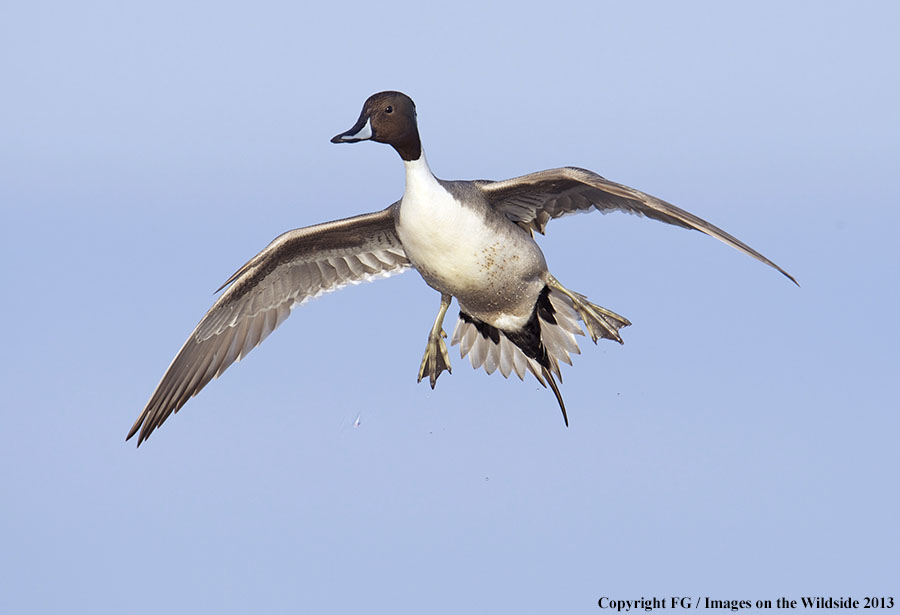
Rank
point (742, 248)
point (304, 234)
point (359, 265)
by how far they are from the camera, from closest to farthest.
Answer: point (742, 248) → point (304, 234) → point (359, 265)

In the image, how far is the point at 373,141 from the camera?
840 cm

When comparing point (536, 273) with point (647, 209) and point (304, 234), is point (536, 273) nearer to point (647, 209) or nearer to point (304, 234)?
point (647, 209)

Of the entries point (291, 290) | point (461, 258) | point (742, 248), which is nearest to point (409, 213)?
point (461, 258)

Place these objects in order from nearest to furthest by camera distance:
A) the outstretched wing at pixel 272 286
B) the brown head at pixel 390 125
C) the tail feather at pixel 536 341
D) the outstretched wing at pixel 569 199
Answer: the outstretched wing at pixel 569 199 < the brown head at pixel 390 125 < the outstretched wing at pixel 272 286 < the tail feather at pixel 536 341

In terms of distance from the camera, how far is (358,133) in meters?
8.23

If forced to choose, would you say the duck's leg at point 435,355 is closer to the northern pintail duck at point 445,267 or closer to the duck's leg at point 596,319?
the northern pintail duck at point 445,267

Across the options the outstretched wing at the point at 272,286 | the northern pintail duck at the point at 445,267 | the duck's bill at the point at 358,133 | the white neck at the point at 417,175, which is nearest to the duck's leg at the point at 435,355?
the northern pintail duck at the point at 445,267

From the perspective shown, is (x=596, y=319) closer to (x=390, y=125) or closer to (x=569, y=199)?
(x=569, y=199)

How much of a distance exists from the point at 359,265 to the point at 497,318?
1418 millimetres

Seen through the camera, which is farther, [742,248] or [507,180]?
[507,180]

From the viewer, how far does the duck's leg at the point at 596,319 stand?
9.44 meters

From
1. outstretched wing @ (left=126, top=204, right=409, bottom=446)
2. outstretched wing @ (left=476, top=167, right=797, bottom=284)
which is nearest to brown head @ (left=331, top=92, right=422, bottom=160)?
outstretched wing @ (left=476, top=167, right=797, bottom=284)

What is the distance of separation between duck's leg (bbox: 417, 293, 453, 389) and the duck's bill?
2.07 m

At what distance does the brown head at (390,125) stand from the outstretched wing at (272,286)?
3.27 ft
